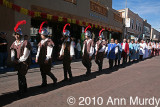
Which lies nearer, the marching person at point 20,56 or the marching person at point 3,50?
the marching person at point 20,56

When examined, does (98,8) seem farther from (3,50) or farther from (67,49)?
(67,49)

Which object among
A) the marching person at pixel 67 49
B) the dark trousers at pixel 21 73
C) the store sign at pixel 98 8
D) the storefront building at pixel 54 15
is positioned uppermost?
the store sign at pixel 98 8

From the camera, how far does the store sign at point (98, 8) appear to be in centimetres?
1641

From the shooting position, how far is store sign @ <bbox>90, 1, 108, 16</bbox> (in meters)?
16.4

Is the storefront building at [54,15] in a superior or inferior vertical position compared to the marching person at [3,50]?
superior

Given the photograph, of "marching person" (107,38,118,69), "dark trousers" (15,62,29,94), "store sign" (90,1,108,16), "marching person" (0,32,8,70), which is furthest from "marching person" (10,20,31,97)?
"store sign" (90,1,108,16)

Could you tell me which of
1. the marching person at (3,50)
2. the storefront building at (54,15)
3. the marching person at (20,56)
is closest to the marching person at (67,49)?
the marching person at (20,56)

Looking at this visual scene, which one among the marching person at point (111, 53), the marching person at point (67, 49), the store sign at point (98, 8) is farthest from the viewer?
the store sign at point (98, 8)

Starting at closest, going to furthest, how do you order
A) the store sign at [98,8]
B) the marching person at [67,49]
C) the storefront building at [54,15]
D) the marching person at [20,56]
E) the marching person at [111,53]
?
the marching person at [20,56]
the marching person at [67,49]
the storefront building at [54,15]
the marching person at [111,53]
the store sign at [98,8]

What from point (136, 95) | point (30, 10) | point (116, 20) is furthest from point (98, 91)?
point (116, 20)

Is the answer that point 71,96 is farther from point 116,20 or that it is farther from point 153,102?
point 116,20

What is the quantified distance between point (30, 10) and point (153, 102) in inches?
338

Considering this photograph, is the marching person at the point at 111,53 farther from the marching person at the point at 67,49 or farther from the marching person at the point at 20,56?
the marching person at the point at 20,56

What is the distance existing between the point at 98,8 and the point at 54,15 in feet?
27.2
